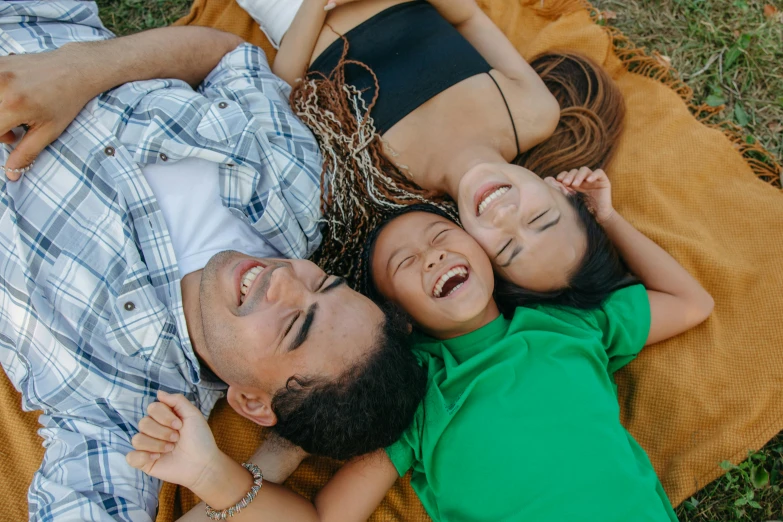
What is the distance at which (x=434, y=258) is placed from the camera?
92.4 inches

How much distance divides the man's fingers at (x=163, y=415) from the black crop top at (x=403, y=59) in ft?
5.21

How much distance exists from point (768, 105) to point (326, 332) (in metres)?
2.90

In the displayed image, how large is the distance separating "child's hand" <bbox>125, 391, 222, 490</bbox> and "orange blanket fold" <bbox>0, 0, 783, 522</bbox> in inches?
20.8

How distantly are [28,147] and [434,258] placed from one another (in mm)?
1664

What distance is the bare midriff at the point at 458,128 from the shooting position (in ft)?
9.10

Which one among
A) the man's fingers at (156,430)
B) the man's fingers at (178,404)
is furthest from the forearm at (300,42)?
the man's fingers at (156,430)

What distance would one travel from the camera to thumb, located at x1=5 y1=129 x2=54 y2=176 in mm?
2297

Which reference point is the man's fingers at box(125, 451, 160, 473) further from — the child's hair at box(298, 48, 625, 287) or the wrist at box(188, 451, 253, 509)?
the child's hair at box(298, 48, 625, 287)

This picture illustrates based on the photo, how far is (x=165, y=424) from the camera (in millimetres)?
2041

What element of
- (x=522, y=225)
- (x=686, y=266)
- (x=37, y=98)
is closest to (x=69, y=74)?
(x=37, y=98)

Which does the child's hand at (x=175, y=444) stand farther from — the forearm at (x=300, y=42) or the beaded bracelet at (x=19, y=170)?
the forearm at (x=300, y=42)

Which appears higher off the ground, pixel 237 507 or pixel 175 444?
pixel 175 444

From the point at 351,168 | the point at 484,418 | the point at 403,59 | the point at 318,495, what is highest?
the point at 403,59

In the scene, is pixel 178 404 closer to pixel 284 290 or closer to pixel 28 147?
pixel 284 290
